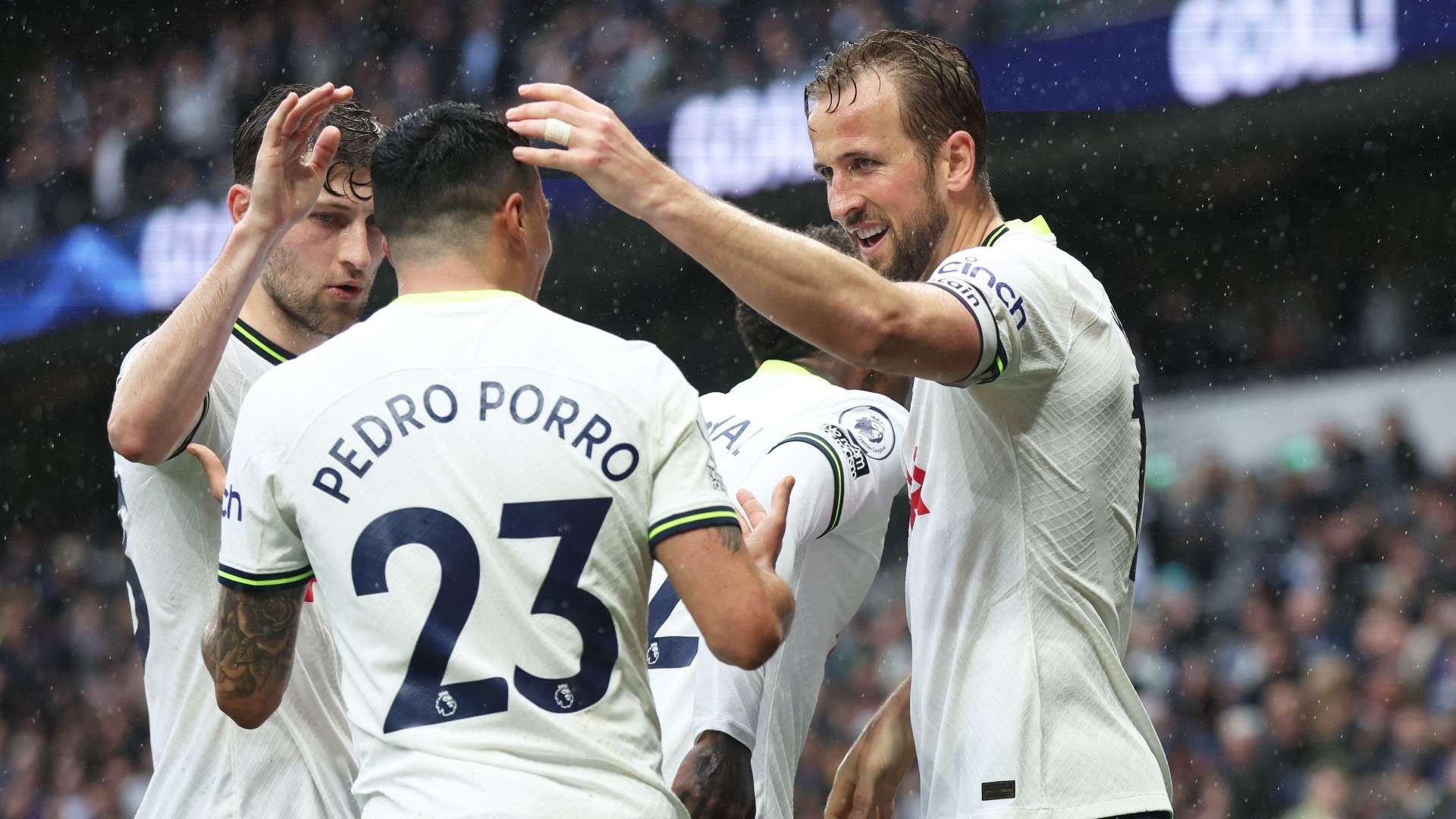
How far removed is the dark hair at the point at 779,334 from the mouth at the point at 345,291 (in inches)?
38.3

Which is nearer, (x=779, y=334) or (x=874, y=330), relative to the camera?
(x=874, y=330)

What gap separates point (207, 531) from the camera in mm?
3166

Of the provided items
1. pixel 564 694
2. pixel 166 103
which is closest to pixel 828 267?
pixel 564 694

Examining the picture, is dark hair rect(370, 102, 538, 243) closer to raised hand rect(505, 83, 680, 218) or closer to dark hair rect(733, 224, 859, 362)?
raised hand rect(505, 83, 680, 218)

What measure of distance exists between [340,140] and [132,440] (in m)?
0.84

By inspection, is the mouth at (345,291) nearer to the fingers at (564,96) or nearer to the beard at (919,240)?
the fingers at (564,96)

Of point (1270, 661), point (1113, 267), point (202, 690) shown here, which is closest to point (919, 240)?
point (202, 690)

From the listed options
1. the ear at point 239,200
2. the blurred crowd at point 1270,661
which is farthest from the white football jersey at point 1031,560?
the blurred crowd at point 1270,661

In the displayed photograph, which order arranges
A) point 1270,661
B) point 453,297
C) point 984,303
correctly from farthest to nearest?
1. point 1270,661
2. point 984,303
3. point 453,297

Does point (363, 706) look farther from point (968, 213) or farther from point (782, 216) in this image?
point (782, 216)

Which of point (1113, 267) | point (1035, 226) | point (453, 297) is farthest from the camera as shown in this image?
point (1113, 267)

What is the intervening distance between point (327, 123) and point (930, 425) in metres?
1.43

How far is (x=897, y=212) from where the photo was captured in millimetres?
3252

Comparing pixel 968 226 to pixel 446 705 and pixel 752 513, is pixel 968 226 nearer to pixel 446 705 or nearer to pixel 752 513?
pixel 752 513
